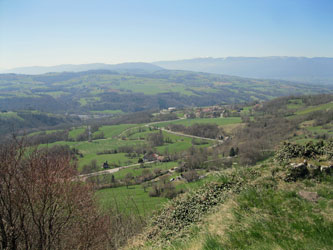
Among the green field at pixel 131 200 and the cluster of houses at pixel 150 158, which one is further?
the cluster of houses at pixel 150 158

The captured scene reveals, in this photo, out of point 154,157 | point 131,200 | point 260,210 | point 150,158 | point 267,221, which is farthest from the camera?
point 150,158

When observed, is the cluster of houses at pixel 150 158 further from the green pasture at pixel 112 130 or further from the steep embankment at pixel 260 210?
the steep embankment at pixel 260 210

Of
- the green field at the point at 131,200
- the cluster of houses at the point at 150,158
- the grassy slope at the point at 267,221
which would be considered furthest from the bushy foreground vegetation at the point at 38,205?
the cluster of houses at the point at 150,158

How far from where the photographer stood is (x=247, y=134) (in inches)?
2685

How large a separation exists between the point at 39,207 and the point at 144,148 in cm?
6946

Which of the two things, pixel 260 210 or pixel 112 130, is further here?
pixel 112 130

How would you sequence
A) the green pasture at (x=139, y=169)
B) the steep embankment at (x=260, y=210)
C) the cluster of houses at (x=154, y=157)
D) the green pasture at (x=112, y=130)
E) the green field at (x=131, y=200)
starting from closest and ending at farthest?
the steep embankment at (x=260, y=210), the green field at (x=131, y=200), the green pasture at (x=139, y=169), the cluster of houses at (x=154, y=157), the green pasture at (x=112, y=130)

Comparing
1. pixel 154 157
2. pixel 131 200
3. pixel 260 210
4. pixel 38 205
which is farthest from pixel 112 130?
pixel 260 210

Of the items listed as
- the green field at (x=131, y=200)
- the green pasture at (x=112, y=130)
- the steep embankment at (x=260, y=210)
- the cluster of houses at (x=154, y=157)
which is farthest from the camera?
the green pasture at (x=112, y=130)

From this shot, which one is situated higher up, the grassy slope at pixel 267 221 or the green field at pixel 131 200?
the grassy slope at pixel 267 221

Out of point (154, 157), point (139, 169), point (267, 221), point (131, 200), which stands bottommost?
point (154, 157)

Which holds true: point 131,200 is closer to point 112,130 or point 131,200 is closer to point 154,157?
point 154,157

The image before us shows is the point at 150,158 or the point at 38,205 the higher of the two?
the point at 38,205

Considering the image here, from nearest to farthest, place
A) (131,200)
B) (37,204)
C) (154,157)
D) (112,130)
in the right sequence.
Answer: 1. (37,204)
2. (131,200)
3. (154,157)
4. (112,130)
